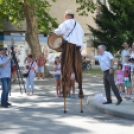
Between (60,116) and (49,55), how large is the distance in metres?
32.8

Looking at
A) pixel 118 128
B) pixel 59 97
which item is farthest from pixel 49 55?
pixel 118 128

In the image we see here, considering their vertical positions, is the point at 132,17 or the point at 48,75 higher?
the point at 132,17

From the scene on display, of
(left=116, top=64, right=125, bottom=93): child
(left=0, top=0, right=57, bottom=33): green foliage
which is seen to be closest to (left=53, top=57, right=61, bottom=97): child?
(left=116, top=64, right=125, bottom=93): child

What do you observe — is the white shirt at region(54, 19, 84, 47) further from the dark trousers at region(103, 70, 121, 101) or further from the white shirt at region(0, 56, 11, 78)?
the white shirt at region(0, 56, 11, 78)

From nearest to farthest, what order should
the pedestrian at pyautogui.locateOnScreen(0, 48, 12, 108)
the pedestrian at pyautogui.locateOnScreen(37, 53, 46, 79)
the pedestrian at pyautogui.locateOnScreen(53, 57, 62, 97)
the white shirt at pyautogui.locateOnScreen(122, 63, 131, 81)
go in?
the pedestrian at pyautogui.locateOnScreen(0, 48, 12, 108)
the white shirt at pyautogui.locateOnScreen(122, 63, 131, 81)
the pedestrian at pyautogui.locateOnScreen(53, 57, 62, 97)
the pedestrian at pyautogui.locateOnScreen(37, 53, 46, 79)

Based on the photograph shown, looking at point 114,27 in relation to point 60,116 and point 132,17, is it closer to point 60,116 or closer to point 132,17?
point 132,17

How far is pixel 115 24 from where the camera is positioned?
107 ft

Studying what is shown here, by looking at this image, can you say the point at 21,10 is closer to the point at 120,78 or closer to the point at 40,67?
the point at 40,67

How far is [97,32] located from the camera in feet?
114

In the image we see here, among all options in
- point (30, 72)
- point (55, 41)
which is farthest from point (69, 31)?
point (30, 72)

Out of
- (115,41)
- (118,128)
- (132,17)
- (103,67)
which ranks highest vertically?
(132,17)

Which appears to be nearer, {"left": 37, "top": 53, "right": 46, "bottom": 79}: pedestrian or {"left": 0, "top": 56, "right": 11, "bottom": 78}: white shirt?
{"left": 0, "top": 56, "right": 11, "bottom": 78}: white shirt

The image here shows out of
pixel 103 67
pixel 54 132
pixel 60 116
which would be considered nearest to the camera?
pixel 54 132

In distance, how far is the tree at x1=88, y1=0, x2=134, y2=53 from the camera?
106 feet
